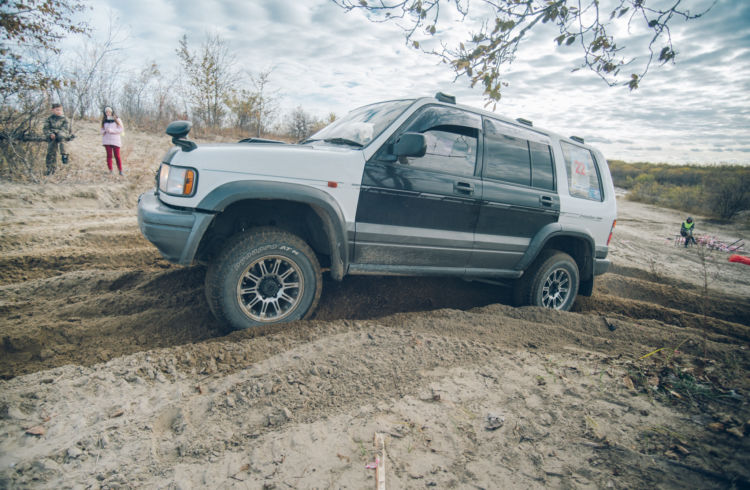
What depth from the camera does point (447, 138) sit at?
3463 millimetres

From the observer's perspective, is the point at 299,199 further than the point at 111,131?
No

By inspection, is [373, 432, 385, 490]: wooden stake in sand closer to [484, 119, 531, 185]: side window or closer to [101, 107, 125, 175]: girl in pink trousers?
[484, 119, 531, 185]: side window

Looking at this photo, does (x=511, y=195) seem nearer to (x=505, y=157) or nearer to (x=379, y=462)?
(x=505, y=157)

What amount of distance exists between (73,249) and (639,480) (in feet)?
19.3

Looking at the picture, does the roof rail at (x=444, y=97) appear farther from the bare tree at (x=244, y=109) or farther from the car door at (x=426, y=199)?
the bare tree at (x=244, y=109)

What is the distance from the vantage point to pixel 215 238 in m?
2.99

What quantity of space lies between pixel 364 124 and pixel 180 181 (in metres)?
1.74

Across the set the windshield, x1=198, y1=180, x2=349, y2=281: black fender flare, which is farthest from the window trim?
x1=198, y1=180, x2=349, y2=281: black fender flare

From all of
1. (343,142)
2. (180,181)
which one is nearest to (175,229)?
(180,181)

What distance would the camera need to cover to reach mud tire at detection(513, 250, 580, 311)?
13.8ft

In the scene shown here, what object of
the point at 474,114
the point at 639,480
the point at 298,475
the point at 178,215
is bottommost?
the point at 298,475

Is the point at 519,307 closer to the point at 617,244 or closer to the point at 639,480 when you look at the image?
the point at 639,480

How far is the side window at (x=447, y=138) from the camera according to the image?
3.33 metres

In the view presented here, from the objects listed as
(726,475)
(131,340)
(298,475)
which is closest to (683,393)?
(726,475)
